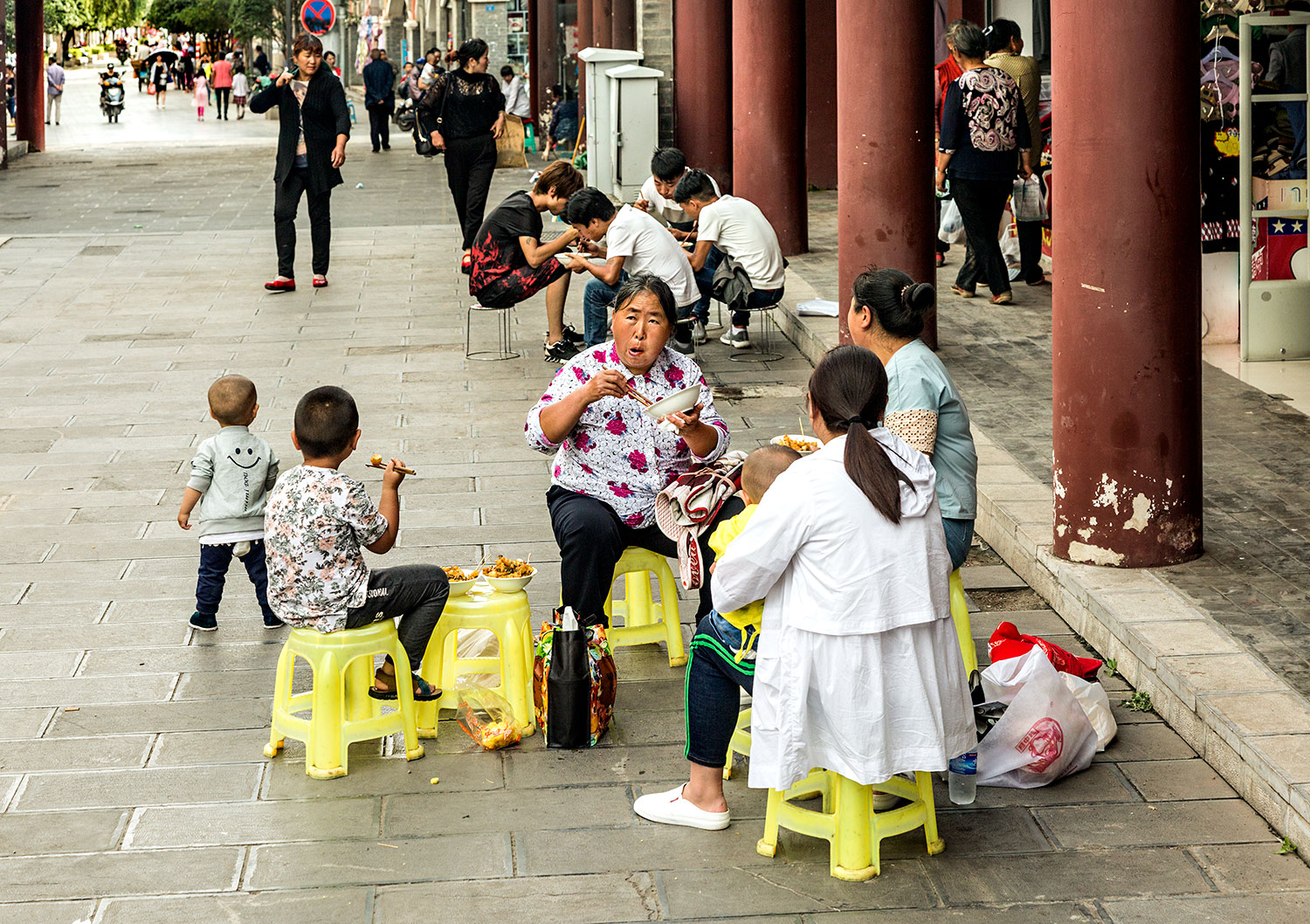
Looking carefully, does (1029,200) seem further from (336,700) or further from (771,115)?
(336,700)

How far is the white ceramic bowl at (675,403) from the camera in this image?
4633 millimetres

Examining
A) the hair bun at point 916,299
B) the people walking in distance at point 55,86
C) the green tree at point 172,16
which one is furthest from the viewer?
the green tree at point 172,16

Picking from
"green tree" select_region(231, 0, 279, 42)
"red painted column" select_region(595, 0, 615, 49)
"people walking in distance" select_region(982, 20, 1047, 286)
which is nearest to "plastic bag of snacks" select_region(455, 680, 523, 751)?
"people walking in distance" select_region(982, 20, 1047, 286)

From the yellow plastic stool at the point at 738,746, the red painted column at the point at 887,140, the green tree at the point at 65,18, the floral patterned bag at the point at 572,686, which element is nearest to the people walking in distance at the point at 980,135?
the red painted column at the point at 887,140

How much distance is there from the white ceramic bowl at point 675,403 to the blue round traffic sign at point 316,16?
22.0 metres

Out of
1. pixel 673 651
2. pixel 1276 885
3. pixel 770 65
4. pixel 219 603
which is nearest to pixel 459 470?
pixel 219 603

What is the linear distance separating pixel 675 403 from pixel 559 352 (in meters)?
5.50

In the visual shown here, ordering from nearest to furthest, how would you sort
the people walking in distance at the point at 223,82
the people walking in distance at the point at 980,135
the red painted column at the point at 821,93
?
the people walking in distance at the point at 980,135
the red painted column at the point at 821,93
the people walking in distance at the point at 223,82

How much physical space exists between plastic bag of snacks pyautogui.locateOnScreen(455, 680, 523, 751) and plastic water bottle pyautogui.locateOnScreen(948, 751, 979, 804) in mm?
1269

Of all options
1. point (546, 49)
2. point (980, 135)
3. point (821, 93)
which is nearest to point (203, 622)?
point (980, 135)

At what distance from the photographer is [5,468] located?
7637 mm

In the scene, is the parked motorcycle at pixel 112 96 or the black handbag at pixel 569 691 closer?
the black handbag at pixel 569 691

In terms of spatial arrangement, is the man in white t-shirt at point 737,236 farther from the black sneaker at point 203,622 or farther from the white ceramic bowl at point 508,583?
the white ceramic bowl at point 508,583

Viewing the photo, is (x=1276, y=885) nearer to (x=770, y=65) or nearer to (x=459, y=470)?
(x=459, y=470)
